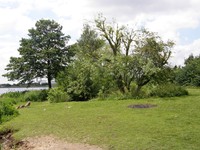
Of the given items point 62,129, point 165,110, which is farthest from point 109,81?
point 62,129

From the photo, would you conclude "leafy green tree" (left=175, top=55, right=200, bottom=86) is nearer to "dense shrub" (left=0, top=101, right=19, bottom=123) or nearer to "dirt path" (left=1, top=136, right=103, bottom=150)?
"dense shrub" (left=0, top=101, right=19, bottom=123)

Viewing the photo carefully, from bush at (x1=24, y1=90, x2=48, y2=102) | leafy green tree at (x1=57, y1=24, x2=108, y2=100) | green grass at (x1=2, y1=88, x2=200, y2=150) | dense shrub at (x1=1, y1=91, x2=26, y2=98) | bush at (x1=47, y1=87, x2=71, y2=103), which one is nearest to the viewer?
green grass at (x1=2, y1=88, x2=200, y2=150)

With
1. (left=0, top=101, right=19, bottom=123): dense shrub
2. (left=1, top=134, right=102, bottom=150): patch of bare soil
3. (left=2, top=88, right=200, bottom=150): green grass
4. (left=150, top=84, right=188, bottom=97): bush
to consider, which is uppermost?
(left=150, top=84, right=188, bottom=97): bush

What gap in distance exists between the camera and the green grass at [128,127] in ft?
26.0

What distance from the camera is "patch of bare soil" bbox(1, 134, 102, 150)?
817 cm

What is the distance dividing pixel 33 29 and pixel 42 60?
11.7 feet

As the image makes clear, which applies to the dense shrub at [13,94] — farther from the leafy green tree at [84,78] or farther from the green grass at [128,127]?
the green grass at [128,127]

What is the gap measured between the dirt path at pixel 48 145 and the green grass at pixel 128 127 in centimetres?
30

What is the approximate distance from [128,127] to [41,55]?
20657mm

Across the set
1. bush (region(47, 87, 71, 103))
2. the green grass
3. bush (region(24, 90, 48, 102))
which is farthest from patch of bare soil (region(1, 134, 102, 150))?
bush (region(24, 90, 48, 102))

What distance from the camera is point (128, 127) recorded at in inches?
385

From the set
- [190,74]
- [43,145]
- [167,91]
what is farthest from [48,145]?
[190,74]

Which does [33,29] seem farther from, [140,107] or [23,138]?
[23,138]

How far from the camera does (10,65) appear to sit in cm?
2967
